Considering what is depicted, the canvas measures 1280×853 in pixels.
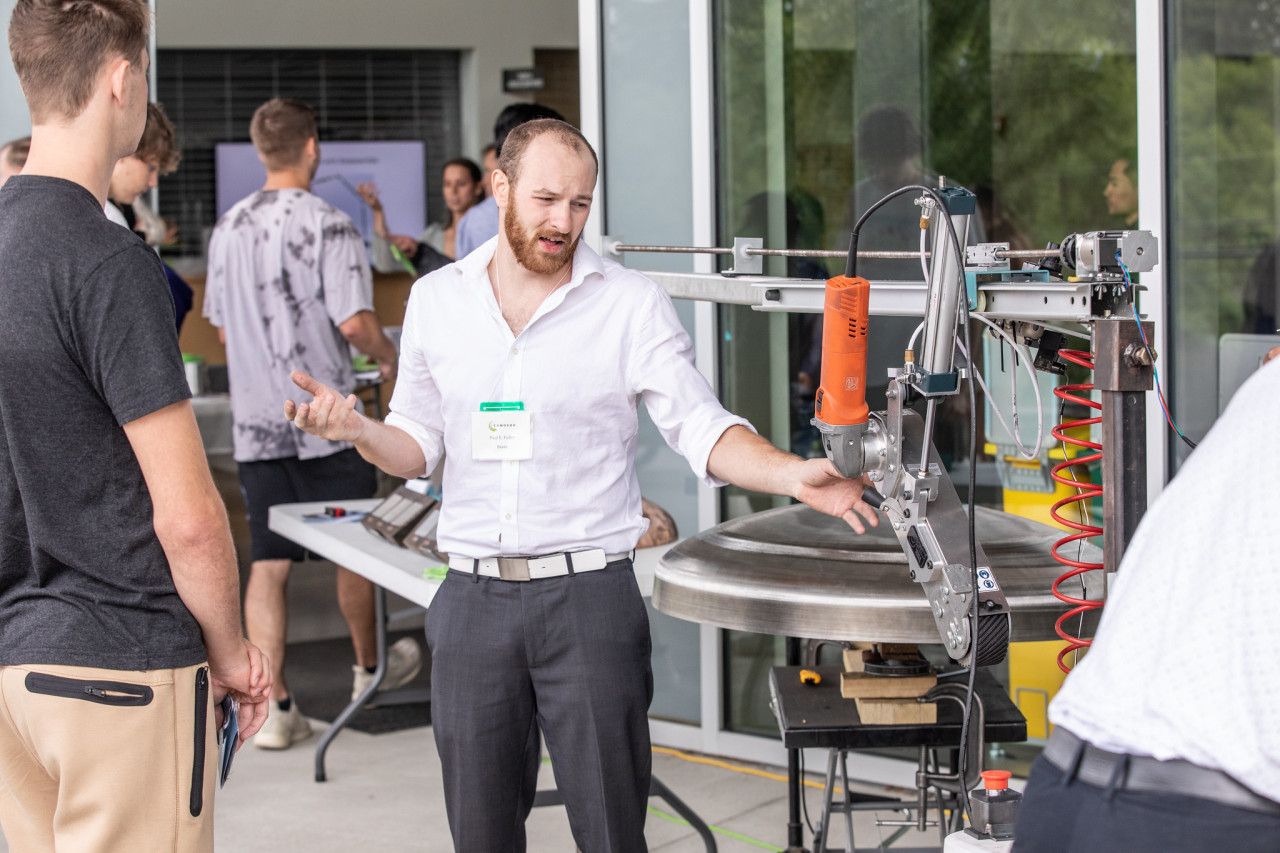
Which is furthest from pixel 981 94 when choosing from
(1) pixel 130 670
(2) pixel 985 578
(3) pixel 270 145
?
(1) pixel 130 670

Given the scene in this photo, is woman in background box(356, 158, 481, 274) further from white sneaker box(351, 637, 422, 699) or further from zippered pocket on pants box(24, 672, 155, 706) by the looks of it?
zippered pocket on pants box(24, 672, 155, 706)

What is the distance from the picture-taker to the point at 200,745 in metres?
1.61

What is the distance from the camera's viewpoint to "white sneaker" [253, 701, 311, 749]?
3.87 metres

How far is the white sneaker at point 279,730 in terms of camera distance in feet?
12.7

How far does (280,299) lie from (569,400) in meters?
2.08

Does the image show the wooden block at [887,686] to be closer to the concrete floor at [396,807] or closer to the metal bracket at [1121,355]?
the metal bracket at [1121,355]

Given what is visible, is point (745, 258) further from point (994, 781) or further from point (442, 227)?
point (442, 227)

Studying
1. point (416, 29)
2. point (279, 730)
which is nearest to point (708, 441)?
point (279, 730)

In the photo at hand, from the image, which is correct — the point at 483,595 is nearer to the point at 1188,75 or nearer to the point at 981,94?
the point at 1188,75

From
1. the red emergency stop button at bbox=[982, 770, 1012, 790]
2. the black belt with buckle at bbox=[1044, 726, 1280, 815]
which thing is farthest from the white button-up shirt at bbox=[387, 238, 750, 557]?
the black belt with buckle at bbox=[1044, 726, 1280, 815]

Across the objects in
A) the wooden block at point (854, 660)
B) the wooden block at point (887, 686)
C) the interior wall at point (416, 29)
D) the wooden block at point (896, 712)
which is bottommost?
the wooden block at point (896, 712)

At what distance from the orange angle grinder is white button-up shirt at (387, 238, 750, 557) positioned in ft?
1.43

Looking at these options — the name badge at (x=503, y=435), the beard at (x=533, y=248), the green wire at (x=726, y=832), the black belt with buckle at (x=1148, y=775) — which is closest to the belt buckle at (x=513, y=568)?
the name badge at (x=503, y=435)

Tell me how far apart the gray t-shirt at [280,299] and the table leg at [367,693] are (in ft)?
1.68
